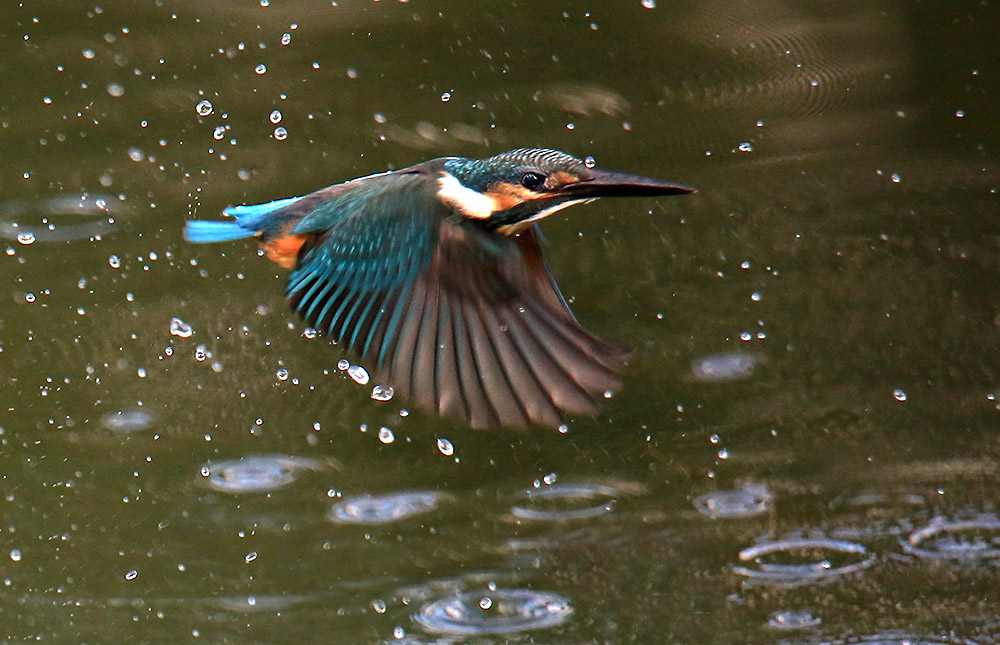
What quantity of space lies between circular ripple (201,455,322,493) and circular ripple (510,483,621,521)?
448 mm

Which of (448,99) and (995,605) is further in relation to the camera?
(448,99)

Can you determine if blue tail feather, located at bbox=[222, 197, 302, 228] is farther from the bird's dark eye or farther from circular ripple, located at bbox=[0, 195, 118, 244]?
circular ripple, located at bbox=[0, 195, 118, 244]

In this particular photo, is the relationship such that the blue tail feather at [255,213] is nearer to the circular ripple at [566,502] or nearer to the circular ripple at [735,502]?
the circular ripple at [566,502]

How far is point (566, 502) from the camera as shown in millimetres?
2498

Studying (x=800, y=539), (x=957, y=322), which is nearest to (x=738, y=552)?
(x=800, y=539)

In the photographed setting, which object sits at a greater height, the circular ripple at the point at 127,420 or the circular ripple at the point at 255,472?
the circular ripple at the point at 127,420

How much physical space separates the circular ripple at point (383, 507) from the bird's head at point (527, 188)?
2.96ft

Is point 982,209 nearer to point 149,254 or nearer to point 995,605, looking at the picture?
point 995,605

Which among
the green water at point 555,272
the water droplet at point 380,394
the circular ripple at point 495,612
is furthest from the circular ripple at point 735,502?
the water droplet at point 380,394

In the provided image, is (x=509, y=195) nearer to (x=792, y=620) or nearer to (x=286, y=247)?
(x=286, y=247)

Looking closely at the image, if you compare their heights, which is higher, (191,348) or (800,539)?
(191,348)

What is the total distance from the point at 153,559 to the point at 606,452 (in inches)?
36.1

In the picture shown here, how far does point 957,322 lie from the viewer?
8.66ft

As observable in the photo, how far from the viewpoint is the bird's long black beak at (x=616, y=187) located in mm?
1610
